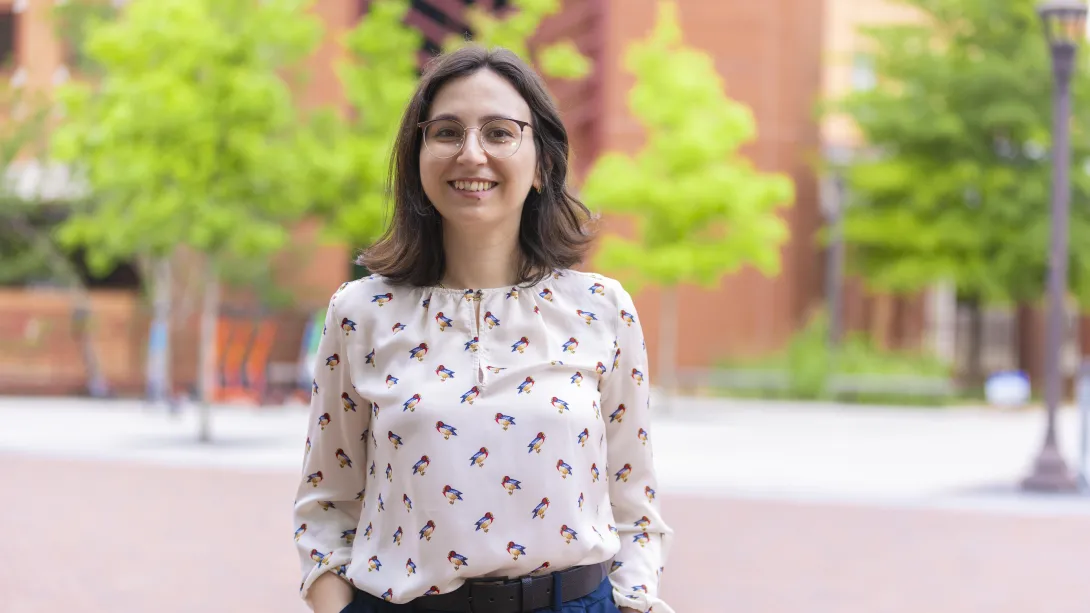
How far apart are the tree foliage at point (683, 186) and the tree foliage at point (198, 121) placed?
745 centimetres

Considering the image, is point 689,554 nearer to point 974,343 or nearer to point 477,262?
point 477,262

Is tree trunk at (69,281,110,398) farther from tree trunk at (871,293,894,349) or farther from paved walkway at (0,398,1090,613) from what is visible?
tree trunk at (871,293,894,349)

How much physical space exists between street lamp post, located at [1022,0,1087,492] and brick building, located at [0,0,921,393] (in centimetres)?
1543

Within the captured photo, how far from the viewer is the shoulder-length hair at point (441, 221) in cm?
276

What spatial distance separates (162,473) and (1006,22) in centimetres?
2274

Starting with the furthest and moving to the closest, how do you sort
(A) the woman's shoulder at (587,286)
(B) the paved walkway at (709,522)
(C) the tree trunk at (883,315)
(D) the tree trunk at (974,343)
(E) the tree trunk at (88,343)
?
(C) the tree trunk at (883,315), (D) the tree trunk at (974,343), (E) the tree trunk at (88,343), (B) the paved walkway at (709,522), (A) the woman's shoulder at (587,286)

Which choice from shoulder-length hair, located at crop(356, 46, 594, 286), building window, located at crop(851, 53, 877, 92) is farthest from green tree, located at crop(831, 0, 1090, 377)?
shoulder-length hair, located at crop(356, 46, 594, 286)

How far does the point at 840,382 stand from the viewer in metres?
26.7

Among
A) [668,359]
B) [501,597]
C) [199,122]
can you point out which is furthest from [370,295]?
[668,359]

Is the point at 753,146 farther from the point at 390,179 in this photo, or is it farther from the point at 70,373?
the point at 390,179

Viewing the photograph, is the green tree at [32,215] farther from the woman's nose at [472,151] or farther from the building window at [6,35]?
the woman's nose at [472,151]

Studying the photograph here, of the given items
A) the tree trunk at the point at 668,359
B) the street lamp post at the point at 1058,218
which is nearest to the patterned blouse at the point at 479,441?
the street lamp post at the point at 1058,218

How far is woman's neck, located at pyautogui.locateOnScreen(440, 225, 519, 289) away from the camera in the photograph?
2.80m

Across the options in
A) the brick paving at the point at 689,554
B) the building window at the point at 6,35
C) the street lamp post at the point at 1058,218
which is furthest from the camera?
the building window at the point at 6,35
